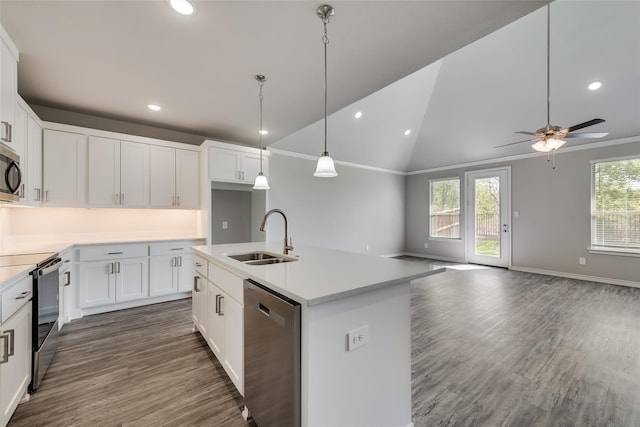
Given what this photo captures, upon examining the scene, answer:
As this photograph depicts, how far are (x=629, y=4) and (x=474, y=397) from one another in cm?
481

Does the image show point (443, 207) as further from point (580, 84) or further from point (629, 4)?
point (629, 4)

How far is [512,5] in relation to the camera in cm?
166

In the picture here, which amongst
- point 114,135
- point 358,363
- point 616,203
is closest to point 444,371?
point 358,363

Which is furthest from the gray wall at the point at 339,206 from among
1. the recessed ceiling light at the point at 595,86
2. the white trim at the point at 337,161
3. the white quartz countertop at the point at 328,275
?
the recessed ceiling light at the point at 595,86

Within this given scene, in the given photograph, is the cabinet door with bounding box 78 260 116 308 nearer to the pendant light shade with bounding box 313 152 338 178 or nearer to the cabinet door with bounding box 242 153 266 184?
the cabinet door with bounding box 242 153 266 184

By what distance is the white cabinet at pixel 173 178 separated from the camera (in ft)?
12.4

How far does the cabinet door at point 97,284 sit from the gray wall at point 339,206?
8.16 ft

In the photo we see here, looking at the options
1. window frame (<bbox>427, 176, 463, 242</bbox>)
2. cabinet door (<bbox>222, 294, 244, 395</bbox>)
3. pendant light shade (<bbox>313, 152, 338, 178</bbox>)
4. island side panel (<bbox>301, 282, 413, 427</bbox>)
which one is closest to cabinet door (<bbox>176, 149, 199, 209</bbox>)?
cabinet door (<bbox>222, 294, 244, 395</bbox>)

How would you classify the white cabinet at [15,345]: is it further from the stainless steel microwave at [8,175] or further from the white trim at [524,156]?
the white trim at [524,156]

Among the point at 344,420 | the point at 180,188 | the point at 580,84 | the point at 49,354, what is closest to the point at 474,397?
the point at 344,420

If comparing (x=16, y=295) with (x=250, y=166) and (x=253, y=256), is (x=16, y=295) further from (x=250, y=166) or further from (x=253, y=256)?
(x=250, y=166)

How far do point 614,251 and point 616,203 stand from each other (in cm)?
88

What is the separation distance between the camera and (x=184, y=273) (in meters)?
3.80

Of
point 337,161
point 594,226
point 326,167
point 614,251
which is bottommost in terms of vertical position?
point 614,251
